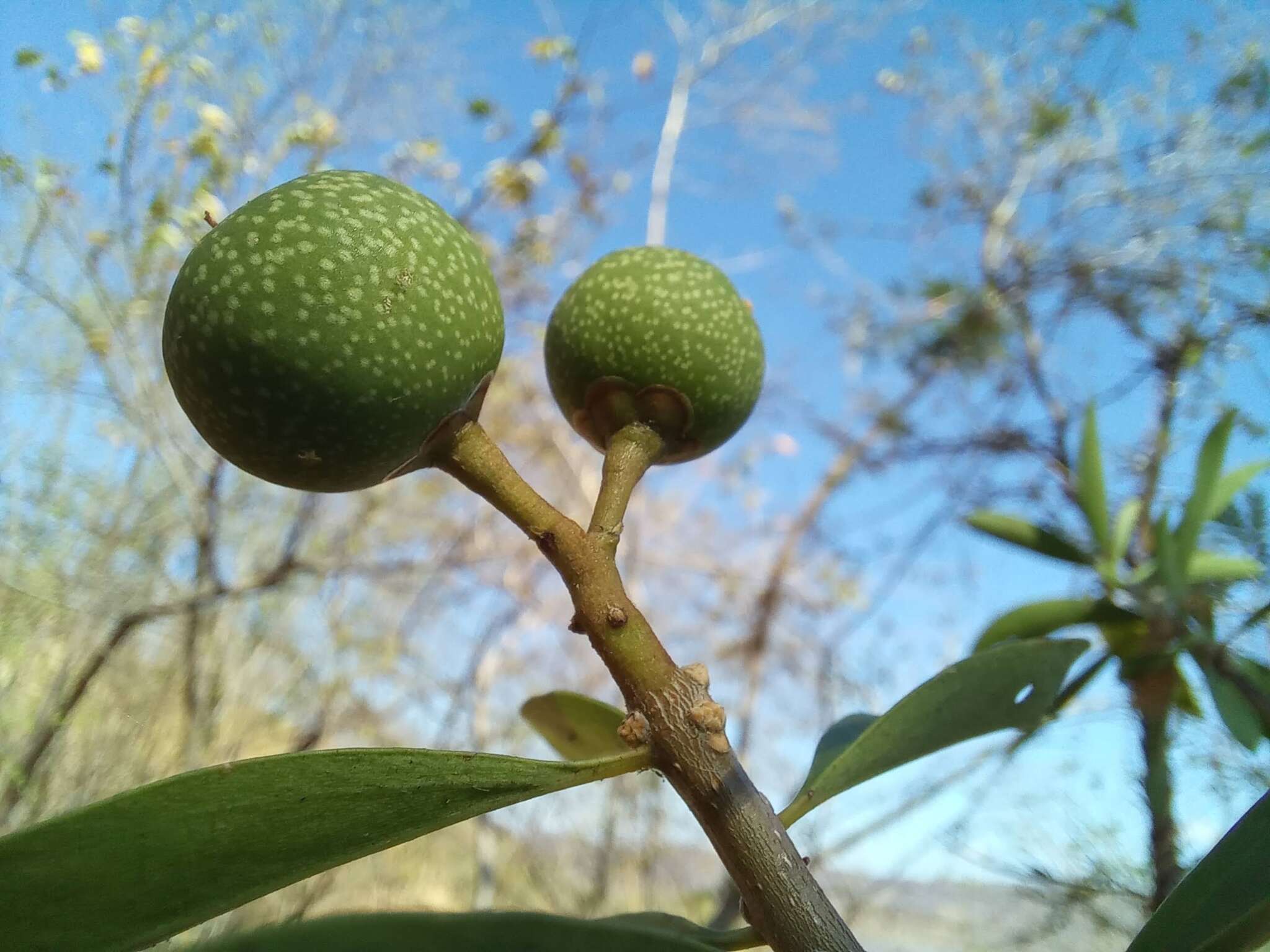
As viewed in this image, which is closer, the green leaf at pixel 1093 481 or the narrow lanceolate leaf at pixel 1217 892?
the narrow lanceolate leaf at pixel 1217 892

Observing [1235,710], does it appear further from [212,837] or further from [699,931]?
[212,837]

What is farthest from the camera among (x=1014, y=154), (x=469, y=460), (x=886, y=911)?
(x=1014, y=154)

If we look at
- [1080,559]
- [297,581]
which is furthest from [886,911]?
[297,581]

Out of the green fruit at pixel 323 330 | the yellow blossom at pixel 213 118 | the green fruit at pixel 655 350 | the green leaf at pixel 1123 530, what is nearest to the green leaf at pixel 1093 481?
the green leaf at pixel 1123 530

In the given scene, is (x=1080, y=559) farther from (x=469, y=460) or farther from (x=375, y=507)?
(x=375, y=507)

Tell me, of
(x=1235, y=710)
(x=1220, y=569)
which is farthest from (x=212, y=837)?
(x=1220, y=569)

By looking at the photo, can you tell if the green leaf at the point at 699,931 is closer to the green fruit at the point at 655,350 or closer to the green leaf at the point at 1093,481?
the green fruit at the point at 655,350
